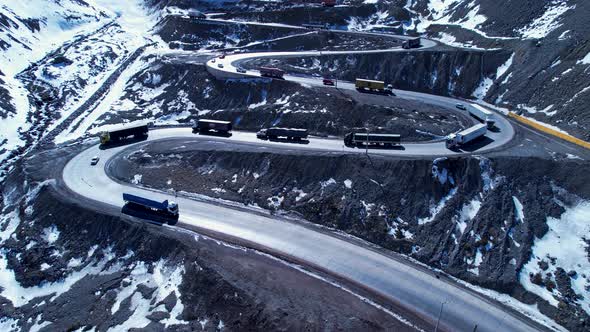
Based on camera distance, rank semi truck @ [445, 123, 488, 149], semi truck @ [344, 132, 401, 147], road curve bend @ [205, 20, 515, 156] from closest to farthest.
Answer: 1. semi truck @ [445, 123, 488, 149]
2. road curve bend @ [205, 20, 515, 156]
3. semi truck @ [344, 132, 401, 147]

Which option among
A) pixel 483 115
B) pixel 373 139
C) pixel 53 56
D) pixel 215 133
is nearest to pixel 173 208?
pixel 215 133

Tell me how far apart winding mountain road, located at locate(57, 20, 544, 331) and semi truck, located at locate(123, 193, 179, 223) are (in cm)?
163

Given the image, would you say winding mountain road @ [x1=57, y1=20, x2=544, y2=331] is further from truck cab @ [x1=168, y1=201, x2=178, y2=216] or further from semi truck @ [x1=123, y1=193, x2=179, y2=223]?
semi truck @ [x1=123, y1=193, x2=179, y2=223]

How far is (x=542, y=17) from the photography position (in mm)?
88688

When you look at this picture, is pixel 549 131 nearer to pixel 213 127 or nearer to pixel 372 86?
pixel 372 86

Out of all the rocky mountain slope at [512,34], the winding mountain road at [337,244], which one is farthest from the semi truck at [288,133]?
the rocky mountain slope at [512,34]

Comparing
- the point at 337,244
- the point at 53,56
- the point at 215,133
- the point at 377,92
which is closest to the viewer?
the point at 337,244

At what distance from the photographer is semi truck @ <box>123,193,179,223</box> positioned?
51.1m

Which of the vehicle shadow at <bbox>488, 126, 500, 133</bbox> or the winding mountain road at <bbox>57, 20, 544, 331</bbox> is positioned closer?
the winding mountain road at <bbox>57, 20, 544, 331</bbox>

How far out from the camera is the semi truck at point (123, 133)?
6838 centimetres

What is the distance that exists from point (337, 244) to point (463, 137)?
28588 millimetres

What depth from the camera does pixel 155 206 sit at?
51.3 meters

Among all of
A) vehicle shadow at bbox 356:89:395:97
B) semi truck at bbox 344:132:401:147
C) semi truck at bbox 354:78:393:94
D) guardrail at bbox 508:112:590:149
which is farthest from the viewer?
vehicle shadow at bbox 356:89:395:97

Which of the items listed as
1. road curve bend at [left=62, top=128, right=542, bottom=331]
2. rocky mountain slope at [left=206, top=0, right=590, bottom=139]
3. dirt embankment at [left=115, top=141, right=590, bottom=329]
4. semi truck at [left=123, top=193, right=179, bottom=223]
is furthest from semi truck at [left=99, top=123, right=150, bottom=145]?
rocky mountain slope at [left=206, top=0, right=590, bottom=139]
